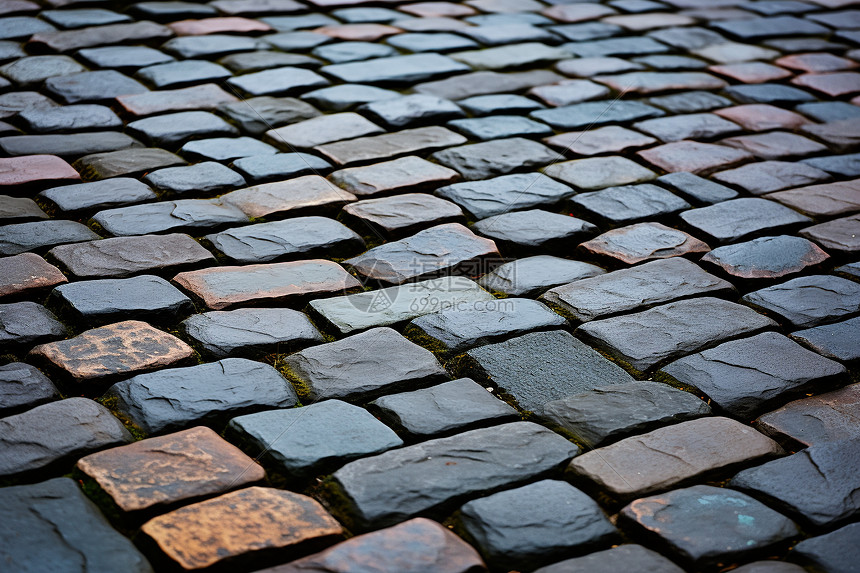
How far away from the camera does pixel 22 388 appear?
169 centimetres

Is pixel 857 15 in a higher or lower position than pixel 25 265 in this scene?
higher

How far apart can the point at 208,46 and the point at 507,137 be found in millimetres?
1598

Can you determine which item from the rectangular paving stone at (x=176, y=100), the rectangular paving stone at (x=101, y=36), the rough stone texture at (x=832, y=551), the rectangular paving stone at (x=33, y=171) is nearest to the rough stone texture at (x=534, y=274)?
the rough stone texture at (x=832, y=551)

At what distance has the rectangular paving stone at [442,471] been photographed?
148 centimetres

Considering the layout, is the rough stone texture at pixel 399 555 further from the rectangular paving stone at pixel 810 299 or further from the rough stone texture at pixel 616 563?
the rectangular paving stone at pixel 810 299

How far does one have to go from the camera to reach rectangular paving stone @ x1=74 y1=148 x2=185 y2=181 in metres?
2.65

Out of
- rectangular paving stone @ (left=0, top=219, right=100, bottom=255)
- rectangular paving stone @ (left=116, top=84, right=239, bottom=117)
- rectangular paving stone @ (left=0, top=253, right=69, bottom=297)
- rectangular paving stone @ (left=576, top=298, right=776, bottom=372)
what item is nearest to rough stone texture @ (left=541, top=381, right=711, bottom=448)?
rectangular paving stone @ (left=576, top=298, right=776, bottom=372)

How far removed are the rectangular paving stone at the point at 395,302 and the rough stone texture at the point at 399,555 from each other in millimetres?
694

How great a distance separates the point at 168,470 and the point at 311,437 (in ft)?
0.95

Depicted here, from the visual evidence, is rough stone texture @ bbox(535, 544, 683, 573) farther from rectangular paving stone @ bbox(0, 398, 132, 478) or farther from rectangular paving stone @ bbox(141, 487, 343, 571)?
rectangular paving stone @ bbox(0, 398, 132, 478)

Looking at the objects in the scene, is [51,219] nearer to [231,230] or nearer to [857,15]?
[231,230]

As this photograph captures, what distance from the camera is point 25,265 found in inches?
82.8

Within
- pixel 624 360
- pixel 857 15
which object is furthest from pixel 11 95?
pixel 857 15

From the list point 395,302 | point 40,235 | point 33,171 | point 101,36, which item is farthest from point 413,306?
point 101,36
